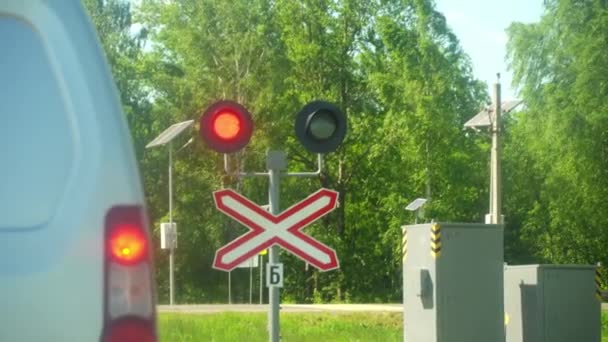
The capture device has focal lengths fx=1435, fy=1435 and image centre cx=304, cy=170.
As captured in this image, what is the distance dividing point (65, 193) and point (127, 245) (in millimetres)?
176

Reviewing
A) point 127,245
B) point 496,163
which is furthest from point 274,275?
point 496,163

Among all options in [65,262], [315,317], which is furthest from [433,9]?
[65,262]

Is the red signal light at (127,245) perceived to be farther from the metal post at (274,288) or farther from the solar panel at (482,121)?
the solar panel at (482,121)

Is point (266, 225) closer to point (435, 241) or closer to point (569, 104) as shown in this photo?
point (435, 241)

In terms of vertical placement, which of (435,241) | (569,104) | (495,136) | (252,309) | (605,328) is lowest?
(252,309)

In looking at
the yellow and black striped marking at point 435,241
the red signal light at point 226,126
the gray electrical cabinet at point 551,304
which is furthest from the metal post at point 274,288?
the gray electrical cabinet at point 551,304

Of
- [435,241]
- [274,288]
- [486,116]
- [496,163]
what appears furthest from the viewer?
[486,116]

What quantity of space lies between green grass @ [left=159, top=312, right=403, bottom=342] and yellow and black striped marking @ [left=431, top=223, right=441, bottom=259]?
29.7ft

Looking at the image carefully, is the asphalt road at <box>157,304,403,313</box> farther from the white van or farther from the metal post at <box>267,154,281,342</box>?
the white van

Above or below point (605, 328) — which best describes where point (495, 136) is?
above

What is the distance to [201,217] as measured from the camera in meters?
65.6

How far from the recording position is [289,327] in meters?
29.6

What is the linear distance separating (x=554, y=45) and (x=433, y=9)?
931 cm

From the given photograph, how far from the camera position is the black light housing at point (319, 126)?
965cm
